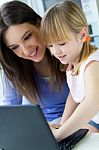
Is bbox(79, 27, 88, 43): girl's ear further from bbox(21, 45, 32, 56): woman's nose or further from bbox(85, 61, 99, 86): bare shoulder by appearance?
bbox(21, 45, 32, 56): woman's nose

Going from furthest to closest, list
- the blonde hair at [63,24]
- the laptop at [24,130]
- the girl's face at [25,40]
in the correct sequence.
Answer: the girl's face at [25,40]
the blonde hair at [63,24]
the laptop at [24,130]

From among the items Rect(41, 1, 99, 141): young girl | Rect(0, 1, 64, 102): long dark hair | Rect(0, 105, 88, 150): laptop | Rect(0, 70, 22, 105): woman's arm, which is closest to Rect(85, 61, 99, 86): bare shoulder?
Rect(41, 1, 99, 141): young girl

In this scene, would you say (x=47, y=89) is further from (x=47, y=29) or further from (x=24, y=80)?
(x=47, y=29)

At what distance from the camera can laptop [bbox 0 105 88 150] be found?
809 millimetres

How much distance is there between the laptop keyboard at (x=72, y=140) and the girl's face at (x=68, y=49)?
29 cm

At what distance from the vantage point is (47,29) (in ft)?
3.62

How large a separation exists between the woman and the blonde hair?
6.4 inches

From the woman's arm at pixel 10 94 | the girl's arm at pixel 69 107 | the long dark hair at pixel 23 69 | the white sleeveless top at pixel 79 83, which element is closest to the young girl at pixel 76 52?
the white sleeveless top at pixel 79 83

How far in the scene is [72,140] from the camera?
1007 millimetres

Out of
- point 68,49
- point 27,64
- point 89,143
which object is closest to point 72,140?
point 89,143

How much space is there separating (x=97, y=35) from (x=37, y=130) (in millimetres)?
1755

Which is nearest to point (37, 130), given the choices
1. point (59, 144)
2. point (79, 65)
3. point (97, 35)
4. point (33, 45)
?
point (59, 144)

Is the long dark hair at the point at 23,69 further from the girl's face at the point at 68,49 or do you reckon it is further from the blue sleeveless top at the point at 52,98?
the girl's face at the point at 68,49

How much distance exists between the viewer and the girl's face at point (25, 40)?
4.14 feet
